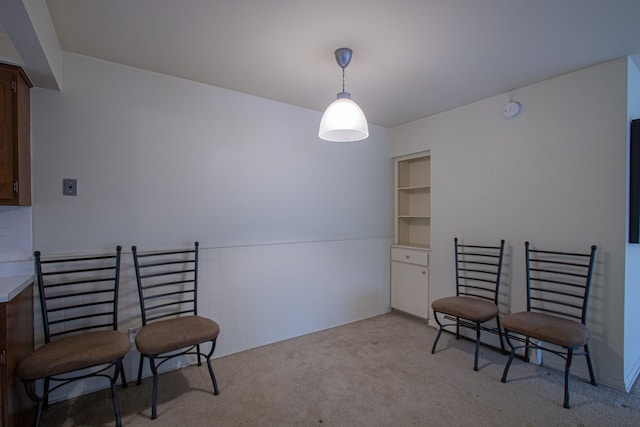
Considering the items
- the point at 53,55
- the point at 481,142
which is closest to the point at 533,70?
the point at 481,142

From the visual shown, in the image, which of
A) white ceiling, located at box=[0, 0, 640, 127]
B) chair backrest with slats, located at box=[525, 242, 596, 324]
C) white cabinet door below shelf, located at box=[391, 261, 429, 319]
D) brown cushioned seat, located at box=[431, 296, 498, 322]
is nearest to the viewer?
white ceiling, located at box=[0, 0, 640, 127]

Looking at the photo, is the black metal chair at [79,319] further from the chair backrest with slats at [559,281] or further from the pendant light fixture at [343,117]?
the chair backrest with slats at [559,281]

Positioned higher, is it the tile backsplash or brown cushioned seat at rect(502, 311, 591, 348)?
the tile backsplash

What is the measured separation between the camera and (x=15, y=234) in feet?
6.19

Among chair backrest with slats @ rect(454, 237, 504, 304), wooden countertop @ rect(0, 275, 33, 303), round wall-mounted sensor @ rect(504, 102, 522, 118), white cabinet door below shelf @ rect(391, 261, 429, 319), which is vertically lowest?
white cabinet door below shelf @ rect(391, 261, 429, 319)

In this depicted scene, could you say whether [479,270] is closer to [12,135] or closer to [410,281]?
[410,281]

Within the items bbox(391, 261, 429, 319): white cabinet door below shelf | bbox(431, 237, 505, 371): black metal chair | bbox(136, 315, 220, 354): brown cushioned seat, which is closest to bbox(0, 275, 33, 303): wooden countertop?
bbox(136, 315, 220, 354): brown cushioned seat

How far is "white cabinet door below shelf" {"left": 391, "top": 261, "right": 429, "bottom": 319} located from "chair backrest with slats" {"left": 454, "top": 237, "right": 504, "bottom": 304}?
1.38 feet

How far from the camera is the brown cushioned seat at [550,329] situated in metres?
1.92

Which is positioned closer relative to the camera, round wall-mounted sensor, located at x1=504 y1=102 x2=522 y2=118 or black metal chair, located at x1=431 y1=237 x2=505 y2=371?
black metal chair, located at x1=431 y1=237 x2=505 y2=371

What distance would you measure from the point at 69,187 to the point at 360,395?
249cm

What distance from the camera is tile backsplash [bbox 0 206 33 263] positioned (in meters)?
1.86

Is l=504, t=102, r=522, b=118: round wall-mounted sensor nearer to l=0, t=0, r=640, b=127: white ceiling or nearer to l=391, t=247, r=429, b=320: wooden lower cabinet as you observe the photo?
l=0, t=0, r=640, b=127: white ceiling

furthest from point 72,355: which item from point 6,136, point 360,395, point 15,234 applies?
point 360,395
